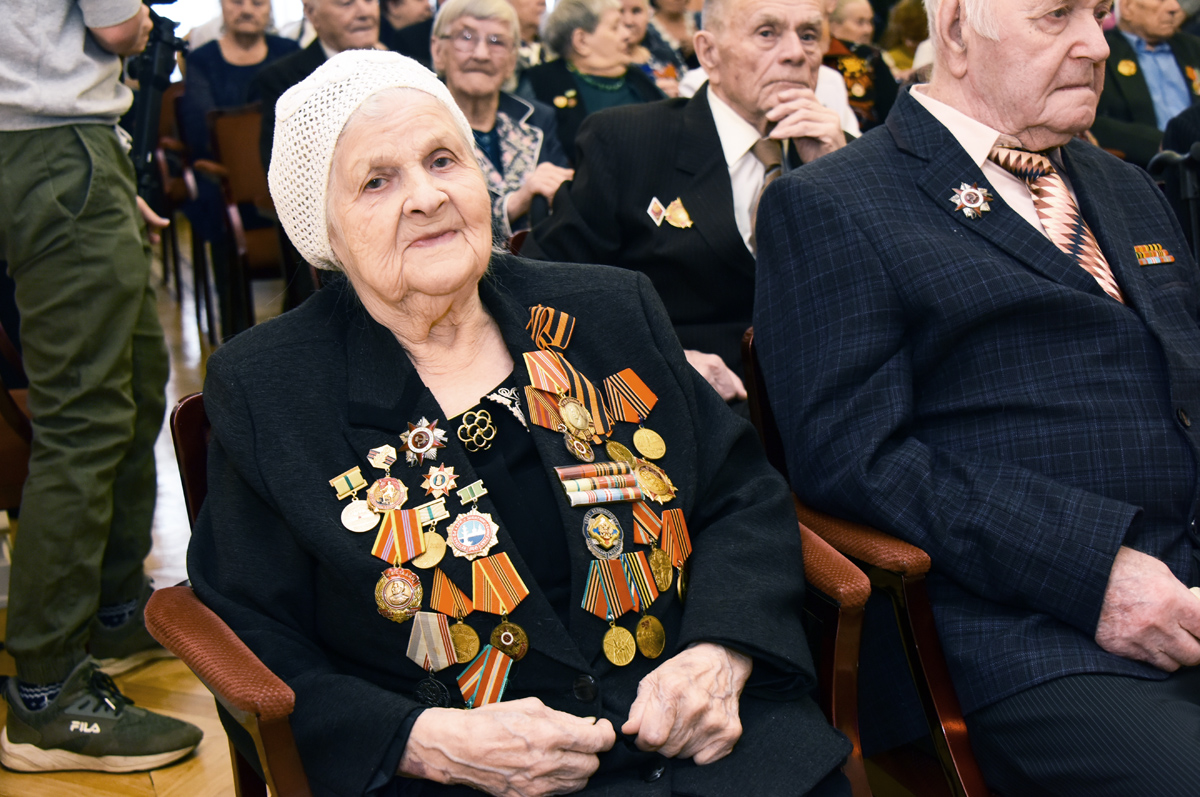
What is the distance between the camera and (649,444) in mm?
1578

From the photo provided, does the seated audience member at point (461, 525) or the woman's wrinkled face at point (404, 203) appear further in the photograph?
the woman's wrinkled face at point (404, 203)

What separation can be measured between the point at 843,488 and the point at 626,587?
37 cm

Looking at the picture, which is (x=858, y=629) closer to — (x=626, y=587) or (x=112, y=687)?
(x=626, y=587)

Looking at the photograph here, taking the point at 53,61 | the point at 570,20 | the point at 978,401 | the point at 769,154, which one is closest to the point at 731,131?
the point at 769,154

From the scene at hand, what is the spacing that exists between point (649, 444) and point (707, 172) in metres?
1.08

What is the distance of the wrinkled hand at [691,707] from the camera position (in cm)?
135

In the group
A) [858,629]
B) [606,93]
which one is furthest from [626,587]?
[606,93]

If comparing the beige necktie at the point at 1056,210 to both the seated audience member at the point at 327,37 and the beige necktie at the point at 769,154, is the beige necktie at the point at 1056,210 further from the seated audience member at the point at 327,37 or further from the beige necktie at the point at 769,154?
the seated audience member at the point at 327,37

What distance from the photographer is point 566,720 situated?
4.31 feet

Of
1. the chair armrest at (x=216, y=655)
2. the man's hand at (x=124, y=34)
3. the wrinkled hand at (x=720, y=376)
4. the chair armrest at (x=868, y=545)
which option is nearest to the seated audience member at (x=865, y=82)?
the wrinkled hand at (x=720, y=376)

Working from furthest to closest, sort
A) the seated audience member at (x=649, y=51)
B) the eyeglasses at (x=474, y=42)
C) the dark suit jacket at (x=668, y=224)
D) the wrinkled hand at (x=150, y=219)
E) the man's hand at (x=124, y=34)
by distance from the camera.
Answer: the seated audience member at (x=649, y=51) < the eyeglasses at (x=474, y=42) < the wrinkled hand at (x=150, y=219) < the dark suit jacket at (x=668, y=224) < the man's hand at (x=124, y=34)

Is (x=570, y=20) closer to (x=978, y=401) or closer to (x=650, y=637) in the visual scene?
(x=978, y=401)

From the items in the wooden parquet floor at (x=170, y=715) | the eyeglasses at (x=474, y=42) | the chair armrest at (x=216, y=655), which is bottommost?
the wooden parquet floor at (x=170, y=715)

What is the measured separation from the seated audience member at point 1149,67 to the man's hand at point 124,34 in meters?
4.31
